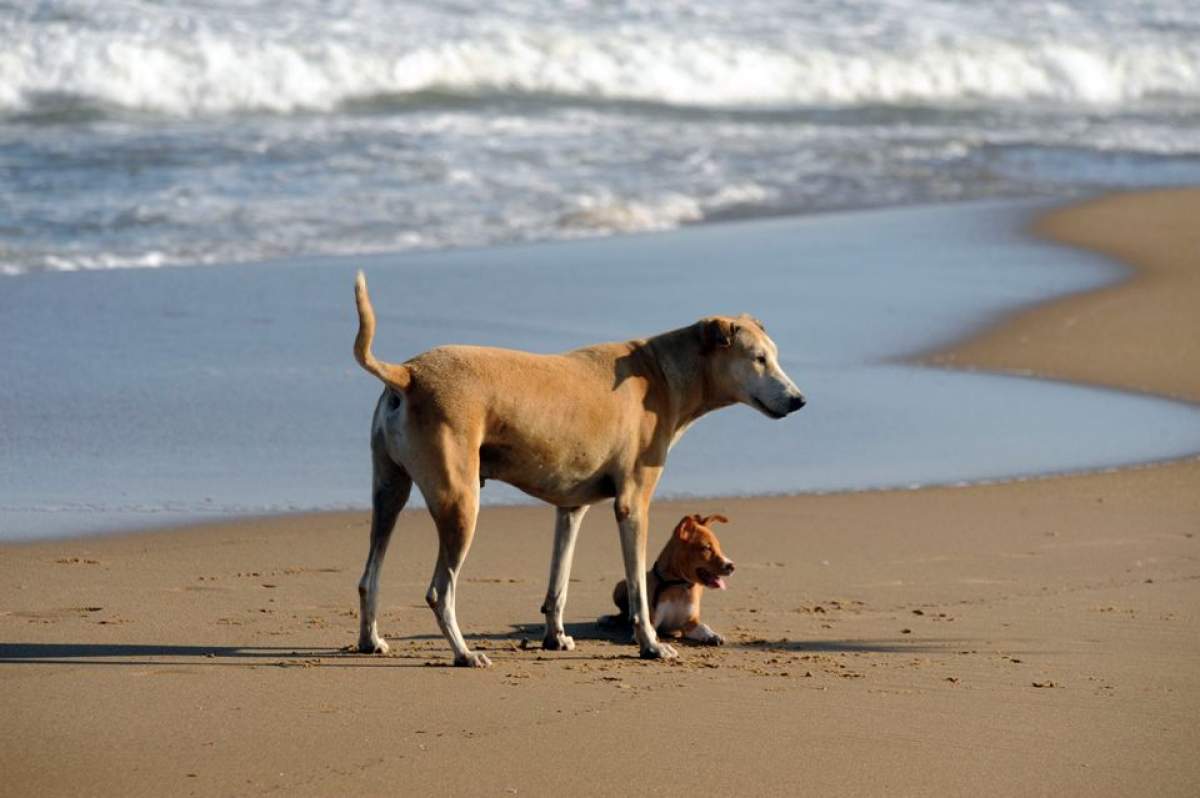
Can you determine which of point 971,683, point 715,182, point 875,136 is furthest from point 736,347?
point 875,136

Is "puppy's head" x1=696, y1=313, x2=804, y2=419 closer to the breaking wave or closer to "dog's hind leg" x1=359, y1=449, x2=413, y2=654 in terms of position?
"dog's hind leg" x1=359, y1=449, x2=413, y2=654

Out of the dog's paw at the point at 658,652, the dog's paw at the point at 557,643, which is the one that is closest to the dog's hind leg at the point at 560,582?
the dog's paw at the point at 557,643

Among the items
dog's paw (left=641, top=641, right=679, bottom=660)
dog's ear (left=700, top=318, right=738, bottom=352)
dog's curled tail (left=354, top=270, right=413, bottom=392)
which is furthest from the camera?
dog's ear (left=700, top=318, right=738, bottom=352)

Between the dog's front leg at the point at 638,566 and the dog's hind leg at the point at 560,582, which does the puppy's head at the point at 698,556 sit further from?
the dog's hind leg at the point at 560,582

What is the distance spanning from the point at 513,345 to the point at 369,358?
5825mm

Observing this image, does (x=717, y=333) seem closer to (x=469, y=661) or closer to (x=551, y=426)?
(x=551, y=426)

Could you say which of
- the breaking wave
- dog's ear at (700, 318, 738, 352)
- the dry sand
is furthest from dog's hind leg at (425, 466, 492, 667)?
the breaking wave

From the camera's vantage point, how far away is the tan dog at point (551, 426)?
266 inches

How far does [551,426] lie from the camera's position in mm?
7035

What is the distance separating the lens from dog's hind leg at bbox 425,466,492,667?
6.78m

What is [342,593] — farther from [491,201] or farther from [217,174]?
[217,174]

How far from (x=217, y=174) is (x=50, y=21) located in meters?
8.55

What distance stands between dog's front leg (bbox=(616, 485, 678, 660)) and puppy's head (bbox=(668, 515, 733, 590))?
0.21m

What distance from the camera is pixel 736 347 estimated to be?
24.6 feet
